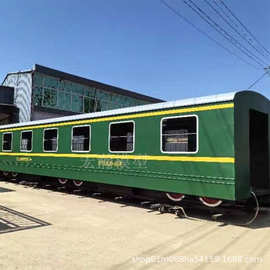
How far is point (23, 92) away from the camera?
2533cm

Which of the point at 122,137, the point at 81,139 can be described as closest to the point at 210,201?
the point at 122,137

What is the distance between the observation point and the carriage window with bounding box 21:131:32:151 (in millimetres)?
13266

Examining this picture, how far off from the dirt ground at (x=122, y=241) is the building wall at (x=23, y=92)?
17706 mm

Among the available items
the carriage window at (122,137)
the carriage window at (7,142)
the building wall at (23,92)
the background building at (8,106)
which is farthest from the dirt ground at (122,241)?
the background building at (8,106)

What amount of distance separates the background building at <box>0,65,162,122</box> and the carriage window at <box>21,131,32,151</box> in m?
10.7

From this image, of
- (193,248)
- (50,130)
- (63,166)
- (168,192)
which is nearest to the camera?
(193,248)

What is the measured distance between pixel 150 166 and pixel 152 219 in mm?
1438

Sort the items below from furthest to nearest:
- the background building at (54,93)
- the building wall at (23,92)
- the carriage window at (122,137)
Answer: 1. the background building at (54,93)
2. the building wall at (23,92)
3. the carriage window at (122,137)

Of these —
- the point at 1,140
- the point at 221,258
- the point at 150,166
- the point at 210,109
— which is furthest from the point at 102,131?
the point at 1,140

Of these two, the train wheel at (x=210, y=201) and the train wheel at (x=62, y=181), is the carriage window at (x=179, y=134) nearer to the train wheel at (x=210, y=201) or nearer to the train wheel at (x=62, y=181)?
the train wheel at (x=210, y=201)

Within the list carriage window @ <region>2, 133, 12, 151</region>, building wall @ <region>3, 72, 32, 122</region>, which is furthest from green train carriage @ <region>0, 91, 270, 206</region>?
building wall @ <region>3, 72, 32, 122</region>

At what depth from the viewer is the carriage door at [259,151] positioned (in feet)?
27.2

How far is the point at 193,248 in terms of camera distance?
5121 mm

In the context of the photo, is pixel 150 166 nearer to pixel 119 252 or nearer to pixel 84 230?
pixel 84 230
